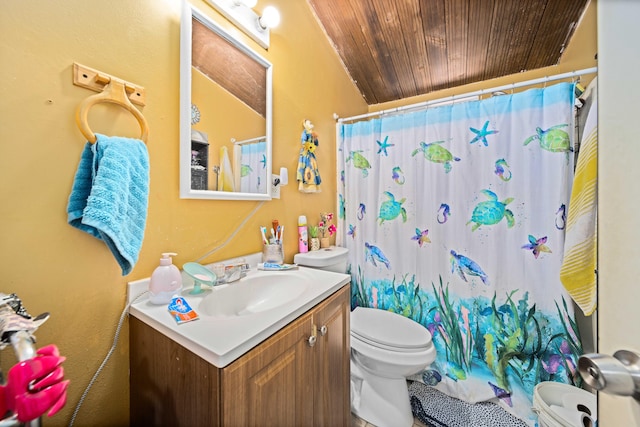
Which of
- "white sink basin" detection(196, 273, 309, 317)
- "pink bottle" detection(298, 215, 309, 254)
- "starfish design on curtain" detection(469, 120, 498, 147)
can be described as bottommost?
"white sink basin" detection(196, 273, 309, 317)

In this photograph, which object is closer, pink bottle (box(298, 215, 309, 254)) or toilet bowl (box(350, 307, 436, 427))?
toilet bowl (box(350, 307, 436, 427))

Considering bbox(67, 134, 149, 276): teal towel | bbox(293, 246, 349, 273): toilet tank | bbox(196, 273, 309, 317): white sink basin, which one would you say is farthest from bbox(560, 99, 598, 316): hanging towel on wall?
bbox(67, 134, 149, 276): teal towel

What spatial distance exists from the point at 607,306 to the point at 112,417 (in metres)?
1.19

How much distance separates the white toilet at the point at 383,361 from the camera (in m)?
1.13

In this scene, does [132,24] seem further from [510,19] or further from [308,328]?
[510,19]

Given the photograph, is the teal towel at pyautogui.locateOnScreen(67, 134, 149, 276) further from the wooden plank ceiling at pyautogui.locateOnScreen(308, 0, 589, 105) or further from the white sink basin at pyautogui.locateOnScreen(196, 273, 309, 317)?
the wooden plank ceiling at pyautogui.locateOnScreen(308, 0, 589, 105)

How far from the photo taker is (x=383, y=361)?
3.68 feet

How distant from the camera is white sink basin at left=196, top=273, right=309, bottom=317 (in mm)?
819

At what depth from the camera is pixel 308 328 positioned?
0.72 meters

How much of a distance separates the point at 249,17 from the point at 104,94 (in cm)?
76

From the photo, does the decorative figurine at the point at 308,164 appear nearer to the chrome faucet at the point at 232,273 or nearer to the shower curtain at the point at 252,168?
the shower curtain at the point at 252,168

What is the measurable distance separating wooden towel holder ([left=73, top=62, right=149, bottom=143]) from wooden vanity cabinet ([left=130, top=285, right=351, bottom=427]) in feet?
1.84

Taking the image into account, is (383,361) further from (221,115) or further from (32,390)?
(221,115)

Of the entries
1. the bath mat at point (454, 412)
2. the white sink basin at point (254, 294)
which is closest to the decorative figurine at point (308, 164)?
the white sink basin at point (254, 294)
